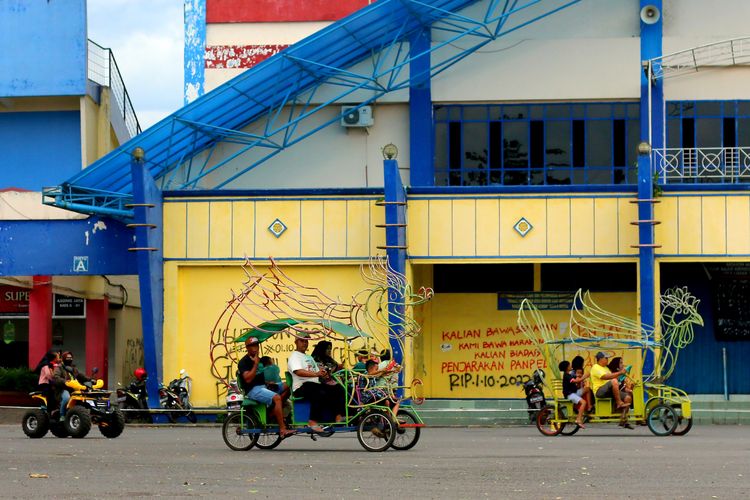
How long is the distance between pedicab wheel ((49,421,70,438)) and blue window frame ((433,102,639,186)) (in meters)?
12.7

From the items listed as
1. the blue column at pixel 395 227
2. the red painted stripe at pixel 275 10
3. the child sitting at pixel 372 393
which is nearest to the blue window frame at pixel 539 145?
the blue column at pixel 395 227

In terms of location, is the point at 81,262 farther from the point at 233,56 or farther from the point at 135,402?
the point at 233,56

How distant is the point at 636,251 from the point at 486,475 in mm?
16435

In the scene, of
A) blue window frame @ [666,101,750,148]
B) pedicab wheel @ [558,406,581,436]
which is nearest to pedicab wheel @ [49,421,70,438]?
pedicab wheel @ [558,406,581,436]

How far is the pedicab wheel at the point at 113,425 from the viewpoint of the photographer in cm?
2445

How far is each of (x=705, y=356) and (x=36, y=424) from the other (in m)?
17.4

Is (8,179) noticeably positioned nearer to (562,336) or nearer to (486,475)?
(562,336)

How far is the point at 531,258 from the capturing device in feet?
104

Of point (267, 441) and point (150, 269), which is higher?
point (150, 269)

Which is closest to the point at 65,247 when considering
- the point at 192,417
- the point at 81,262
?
the point at 81,262

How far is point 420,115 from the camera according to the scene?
112 ft

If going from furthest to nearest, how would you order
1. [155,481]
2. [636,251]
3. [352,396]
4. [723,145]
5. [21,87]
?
[21,87] → [723,145] → [636,251] → [352,396] → [155,481]

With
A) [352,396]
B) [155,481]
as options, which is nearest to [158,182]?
[352,396]

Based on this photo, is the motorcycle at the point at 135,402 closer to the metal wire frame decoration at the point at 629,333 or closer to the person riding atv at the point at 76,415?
the person riding atv at the point at 76,415
